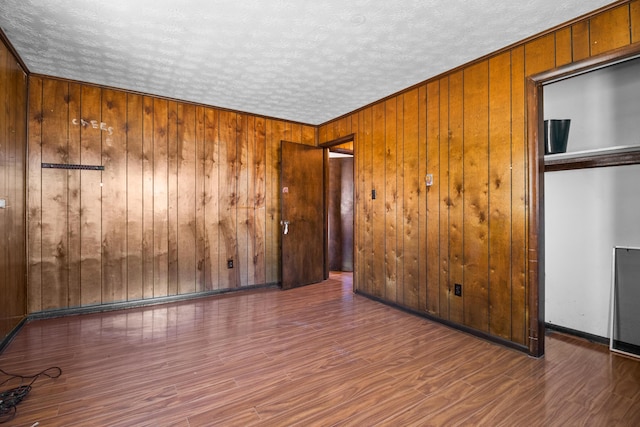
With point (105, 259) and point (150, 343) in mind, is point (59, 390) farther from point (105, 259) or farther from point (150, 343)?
point (105, 259)

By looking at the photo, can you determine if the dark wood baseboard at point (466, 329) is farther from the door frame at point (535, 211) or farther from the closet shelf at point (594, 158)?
the closet shelf at point (594, 158)

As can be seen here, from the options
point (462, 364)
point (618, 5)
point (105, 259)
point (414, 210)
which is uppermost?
point (618, 5)

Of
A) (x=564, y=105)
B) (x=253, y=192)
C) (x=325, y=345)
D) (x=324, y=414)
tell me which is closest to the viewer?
(x=324, y=414)

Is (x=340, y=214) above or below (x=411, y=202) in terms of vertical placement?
below

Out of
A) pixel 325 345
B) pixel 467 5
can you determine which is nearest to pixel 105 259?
pixel 325 345

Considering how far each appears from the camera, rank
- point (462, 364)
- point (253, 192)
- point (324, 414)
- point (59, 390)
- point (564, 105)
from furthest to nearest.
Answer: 1. point (253, 192)
2. point (564, 105)
3. point (462, 364)
4. point (59, 390)
5. point (324, 414)

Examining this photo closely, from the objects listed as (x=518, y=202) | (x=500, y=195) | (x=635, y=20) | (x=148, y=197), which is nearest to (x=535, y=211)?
(x=518, y=202)

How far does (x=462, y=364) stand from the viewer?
2.31m

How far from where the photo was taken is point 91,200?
3436 millimetres

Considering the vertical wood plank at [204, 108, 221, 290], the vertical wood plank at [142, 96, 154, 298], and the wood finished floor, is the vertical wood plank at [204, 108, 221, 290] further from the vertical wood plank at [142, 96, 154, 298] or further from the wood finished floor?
the wood finished floor

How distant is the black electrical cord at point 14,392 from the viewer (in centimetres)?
172

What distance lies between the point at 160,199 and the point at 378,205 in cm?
274

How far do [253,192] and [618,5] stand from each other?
4020 millimetres

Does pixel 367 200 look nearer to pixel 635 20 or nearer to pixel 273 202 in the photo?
pixel 273 202
